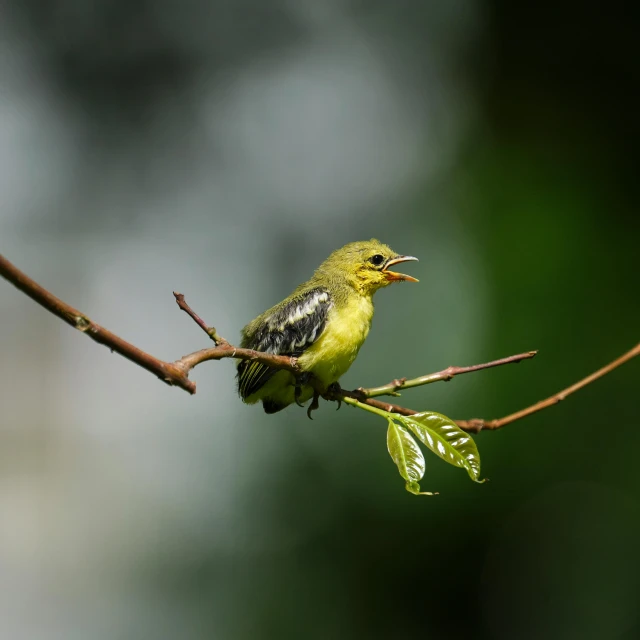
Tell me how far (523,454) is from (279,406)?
16.9 ft

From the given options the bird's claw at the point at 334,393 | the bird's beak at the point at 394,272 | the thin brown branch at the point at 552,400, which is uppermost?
the bird's beak at the point at 394,272

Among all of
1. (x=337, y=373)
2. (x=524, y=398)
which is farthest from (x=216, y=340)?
(x=524, y=398)

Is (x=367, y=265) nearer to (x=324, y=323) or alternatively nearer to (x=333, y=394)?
(x=324, y=323)

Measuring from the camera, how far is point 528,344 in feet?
29.1

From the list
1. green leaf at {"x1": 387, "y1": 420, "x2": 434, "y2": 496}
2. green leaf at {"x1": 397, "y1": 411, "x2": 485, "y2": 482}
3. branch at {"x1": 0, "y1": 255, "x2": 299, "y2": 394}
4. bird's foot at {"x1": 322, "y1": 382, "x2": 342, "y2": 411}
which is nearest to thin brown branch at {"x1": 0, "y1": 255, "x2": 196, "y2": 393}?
branch at {"x1": 0, "y1": 255, "x2": 299, "y2": 394}

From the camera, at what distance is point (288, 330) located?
3.71 meters

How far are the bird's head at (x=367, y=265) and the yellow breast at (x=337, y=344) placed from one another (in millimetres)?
132

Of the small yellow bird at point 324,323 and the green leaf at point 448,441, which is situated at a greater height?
the small yellow bird at point 324,323

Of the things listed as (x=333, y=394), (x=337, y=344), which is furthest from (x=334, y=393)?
(x=337, y=344)

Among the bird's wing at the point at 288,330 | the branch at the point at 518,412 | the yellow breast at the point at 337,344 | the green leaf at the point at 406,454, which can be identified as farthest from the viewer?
the bird's wing at the point at 288,330

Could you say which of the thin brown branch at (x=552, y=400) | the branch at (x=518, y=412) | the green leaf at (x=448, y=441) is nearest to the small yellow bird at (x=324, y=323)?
the branch at (x=518, y=412)

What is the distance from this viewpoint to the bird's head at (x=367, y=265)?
3836 mm

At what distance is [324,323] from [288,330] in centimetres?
19

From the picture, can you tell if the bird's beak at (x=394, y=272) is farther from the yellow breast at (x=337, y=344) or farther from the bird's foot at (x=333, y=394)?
the bird's foot at (x=333, y=394)
